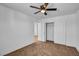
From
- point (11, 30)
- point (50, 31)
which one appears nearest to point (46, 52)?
point (11, 30)

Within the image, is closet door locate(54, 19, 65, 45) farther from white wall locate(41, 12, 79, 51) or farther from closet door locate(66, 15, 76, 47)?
closet door locate(66, 15, 76, 47)

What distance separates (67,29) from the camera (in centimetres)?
485

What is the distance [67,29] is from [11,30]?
373 centimetres

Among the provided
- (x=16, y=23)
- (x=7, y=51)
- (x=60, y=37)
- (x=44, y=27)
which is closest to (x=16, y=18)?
(x=16, y=23)

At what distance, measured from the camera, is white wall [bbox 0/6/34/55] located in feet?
9.97

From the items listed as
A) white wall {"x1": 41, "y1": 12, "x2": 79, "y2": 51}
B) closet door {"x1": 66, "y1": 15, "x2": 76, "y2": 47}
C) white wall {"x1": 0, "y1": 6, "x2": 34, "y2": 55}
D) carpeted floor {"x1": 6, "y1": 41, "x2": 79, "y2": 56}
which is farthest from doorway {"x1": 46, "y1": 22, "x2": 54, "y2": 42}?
white wall {"x1": 0, "y1": 6, "x2": 34, "y2": 55}

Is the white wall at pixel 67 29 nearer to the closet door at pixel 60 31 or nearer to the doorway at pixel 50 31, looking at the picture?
the closet door at pixel 60 31

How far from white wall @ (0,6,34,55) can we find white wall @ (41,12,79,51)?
2.76 m

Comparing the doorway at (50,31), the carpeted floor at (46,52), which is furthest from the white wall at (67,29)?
the doorway at (50,31)

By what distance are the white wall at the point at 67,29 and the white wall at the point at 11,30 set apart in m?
2.76

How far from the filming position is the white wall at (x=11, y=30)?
304 cm

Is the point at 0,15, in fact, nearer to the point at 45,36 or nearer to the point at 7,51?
the point at 7,51

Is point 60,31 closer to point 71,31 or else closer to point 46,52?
point 71,31

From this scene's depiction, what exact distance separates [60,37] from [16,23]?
3442 millimetres
